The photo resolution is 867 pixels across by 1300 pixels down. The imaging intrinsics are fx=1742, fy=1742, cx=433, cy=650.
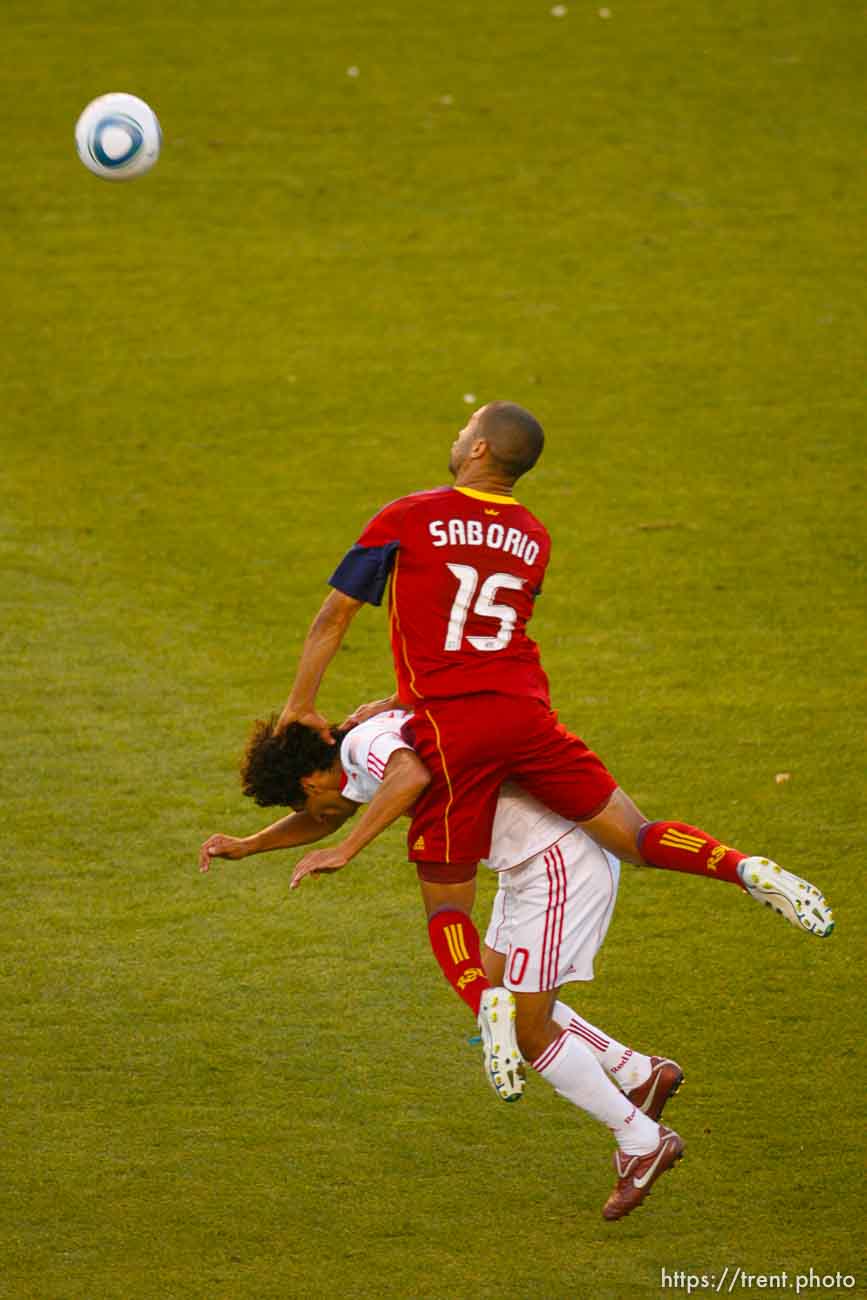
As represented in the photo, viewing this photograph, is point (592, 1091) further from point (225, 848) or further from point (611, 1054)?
point (225, 848)

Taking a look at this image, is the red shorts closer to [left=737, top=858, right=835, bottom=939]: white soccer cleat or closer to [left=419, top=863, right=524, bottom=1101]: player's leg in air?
[left=419, top=863, right=524, bottom=1101]: player's leg in air

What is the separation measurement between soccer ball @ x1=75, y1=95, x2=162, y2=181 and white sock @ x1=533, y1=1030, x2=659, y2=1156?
5.49 meters

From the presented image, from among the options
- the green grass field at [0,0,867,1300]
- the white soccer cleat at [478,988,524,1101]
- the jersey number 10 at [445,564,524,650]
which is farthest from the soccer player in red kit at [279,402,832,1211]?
the green grass field at [0,0,867,1300]

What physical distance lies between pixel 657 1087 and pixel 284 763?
161 cm

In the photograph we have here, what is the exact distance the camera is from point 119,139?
8906 mm

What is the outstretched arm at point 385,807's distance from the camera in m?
5.17

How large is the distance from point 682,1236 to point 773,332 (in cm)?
902

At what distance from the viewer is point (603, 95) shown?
16812mm

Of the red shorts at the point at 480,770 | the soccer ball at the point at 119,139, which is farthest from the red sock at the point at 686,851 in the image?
the soccer ball at the point at 119,139

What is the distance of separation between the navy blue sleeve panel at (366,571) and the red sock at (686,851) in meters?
1.14

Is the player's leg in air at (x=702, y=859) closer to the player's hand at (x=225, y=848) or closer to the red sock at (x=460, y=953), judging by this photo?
the red sock at (x=460, y=953)

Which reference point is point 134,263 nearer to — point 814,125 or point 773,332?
point 773,332

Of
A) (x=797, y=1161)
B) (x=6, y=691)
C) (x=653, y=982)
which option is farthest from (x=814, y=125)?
A: (x=797, y=1161)

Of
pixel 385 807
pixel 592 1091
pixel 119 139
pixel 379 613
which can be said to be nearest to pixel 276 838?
pixel 385 807
